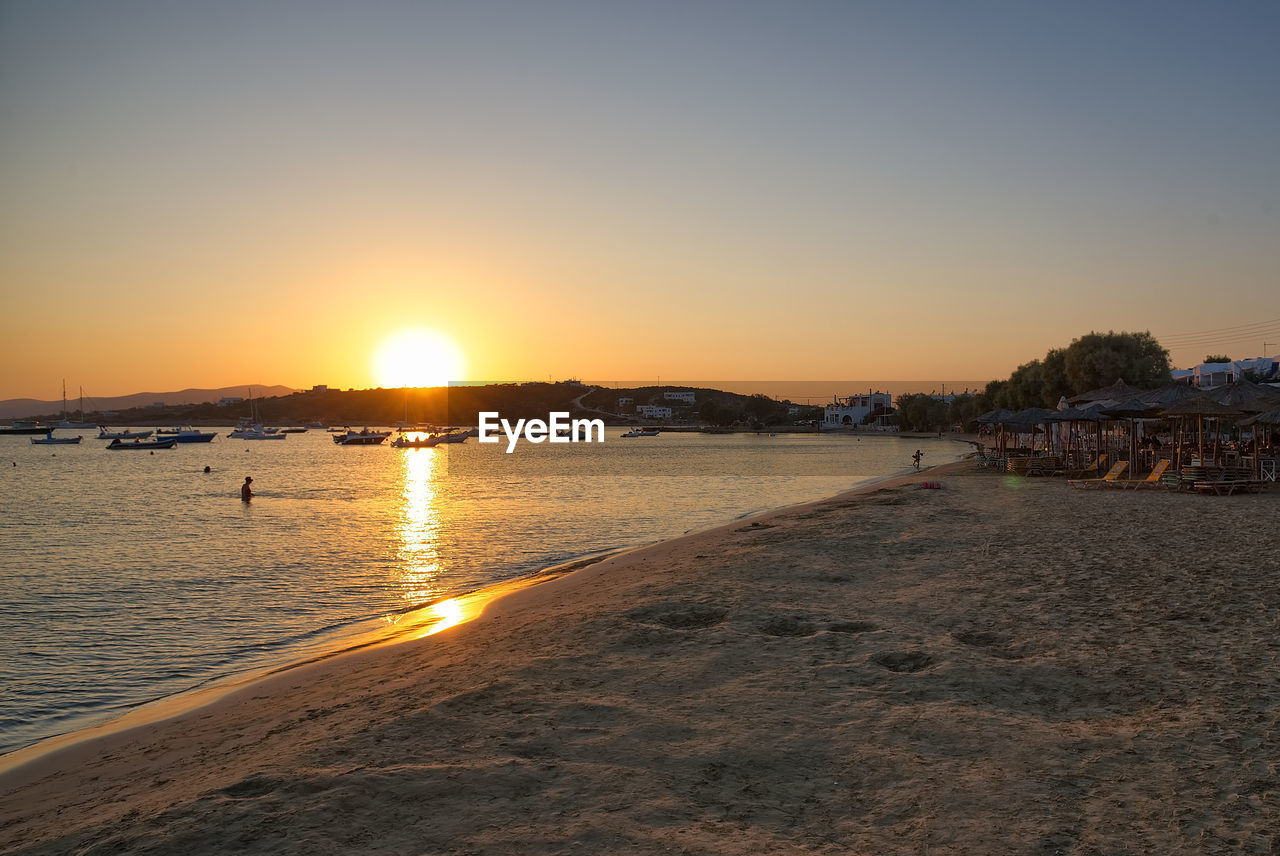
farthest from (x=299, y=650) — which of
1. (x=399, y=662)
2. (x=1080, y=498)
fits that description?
(x=1080, y=498)

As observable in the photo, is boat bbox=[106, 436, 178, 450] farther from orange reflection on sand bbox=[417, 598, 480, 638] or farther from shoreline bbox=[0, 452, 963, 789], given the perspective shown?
orange reflection on sand bbox=[417, 598, 480, 638]

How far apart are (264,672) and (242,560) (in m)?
11.3

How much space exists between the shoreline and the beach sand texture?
0.38 metres

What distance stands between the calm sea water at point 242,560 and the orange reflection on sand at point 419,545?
0.09m

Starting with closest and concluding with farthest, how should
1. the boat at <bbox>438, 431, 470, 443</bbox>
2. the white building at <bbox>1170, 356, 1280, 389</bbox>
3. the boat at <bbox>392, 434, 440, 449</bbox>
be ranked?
the white building at <bbox>1170, 356, 1280, 389</bbox> < the boat at <bbox>392, 434, 440, 449</bbox> < the boat at <bbox>438, 431, 470, 443</bbox>

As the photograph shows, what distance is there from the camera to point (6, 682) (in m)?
10.2

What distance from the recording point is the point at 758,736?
18.9 feet

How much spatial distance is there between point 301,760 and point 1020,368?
292 ft

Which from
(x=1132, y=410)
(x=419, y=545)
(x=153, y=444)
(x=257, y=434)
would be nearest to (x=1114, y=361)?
(x=1132, y=410)

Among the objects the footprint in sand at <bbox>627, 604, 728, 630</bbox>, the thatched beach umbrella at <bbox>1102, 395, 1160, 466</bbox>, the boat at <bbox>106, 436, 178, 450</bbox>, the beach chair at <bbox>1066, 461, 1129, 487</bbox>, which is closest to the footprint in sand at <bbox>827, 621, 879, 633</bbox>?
the footprint in sand at <bbox>627, 604, 728, 630</bbox>

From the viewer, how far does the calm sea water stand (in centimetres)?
1076

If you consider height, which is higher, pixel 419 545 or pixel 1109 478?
pixel 1109 478

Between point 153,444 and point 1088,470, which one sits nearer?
point 1088,470

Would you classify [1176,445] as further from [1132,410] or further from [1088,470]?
[1132,410]
